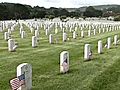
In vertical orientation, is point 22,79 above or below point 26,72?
below

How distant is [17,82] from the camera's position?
8.16m

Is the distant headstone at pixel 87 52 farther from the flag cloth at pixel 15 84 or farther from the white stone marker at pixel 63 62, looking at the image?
the flag cloth at pixel 15 84

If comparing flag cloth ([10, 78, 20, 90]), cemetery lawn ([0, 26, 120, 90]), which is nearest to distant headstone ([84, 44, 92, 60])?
cemetery lawn ([0, 26, 120, 90])

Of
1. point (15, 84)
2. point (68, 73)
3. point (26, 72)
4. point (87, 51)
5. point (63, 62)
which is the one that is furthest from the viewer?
point (87, 51)

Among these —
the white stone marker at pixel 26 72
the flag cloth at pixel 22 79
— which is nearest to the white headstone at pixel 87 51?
the white stone marker at pixel 26 72

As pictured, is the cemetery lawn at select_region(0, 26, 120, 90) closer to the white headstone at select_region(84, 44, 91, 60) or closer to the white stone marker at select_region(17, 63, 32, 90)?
the white headstone at select_region(84, 44, 91, 60)

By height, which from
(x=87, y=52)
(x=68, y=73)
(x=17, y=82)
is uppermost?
(x=17, y=82)

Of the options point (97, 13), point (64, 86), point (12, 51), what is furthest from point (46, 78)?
point (97, 13)

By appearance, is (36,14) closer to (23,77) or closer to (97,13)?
(97,13)

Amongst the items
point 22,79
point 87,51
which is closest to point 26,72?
point 22,79

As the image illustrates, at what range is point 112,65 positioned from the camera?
13672 millimetres

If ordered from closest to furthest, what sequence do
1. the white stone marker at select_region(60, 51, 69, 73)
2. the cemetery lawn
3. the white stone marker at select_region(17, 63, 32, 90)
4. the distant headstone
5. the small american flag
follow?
the small american flag → the white stone marker at select_region(17, 63, 32, 90) → the cemetery lawn → the white stone marker at select_region(60, 51, 69, 73) → the distant headstone

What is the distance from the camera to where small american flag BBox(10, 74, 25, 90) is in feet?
26.5

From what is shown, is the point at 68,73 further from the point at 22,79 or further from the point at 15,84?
the point at 15,84
